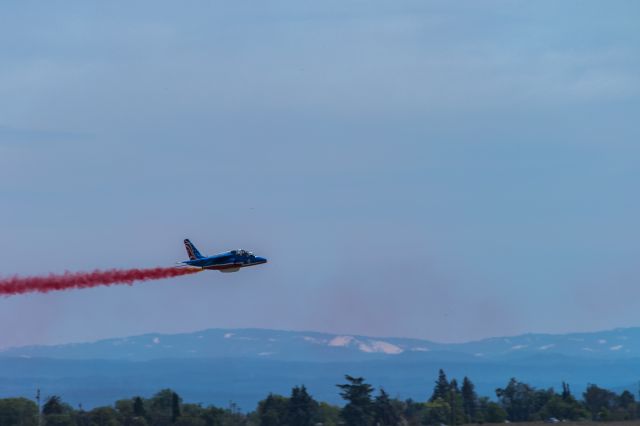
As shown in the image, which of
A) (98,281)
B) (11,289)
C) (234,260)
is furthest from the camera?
(234,260)

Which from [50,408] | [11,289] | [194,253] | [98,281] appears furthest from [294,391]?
[11,289]

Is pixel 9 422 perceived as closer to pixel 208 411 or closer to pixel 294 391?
pixel 208 411

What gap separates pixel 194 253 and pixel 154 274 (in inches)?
379

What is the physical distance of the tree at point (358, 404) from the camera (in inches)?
7480

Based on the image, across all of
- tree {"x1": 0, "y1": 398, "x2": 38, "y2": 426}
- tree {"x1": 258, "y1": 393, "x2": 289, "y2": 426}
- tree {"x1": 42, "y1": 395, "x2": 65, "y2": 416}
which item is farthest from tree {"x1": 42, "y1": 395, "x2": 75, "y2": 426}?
tree {"x1": 258, "y1": 393, "x2": 289, "y2": 426}

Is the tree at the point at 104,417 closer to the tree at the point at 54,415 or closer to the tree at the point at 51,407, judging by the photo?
the tree at the point at 54,415

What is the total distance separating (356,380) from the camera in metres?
189

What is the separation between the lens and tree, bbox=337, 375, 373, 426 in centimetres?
19000

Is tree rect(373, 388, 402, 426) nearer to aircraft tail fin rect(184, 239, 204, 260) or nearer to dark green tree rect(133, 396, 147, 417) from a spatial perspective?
dark green tree rect(133, 396, 147, 417)

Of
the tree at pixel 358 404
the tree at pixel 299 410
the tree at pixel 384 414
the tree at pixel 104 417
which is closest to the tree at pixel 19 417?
the tree at pixel 104 417

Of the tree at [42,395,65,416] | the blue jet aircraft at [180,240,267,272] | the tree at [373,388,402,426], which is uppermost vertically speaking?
the blue jet aircraft at [180,240,267,272]

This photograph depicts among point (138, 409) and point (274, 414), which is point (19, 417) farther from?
point (274, 414)

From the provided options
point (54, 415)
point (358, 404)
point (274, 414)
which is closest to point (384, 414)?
point (358, 404)

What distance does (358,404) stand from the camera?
19150 cm
